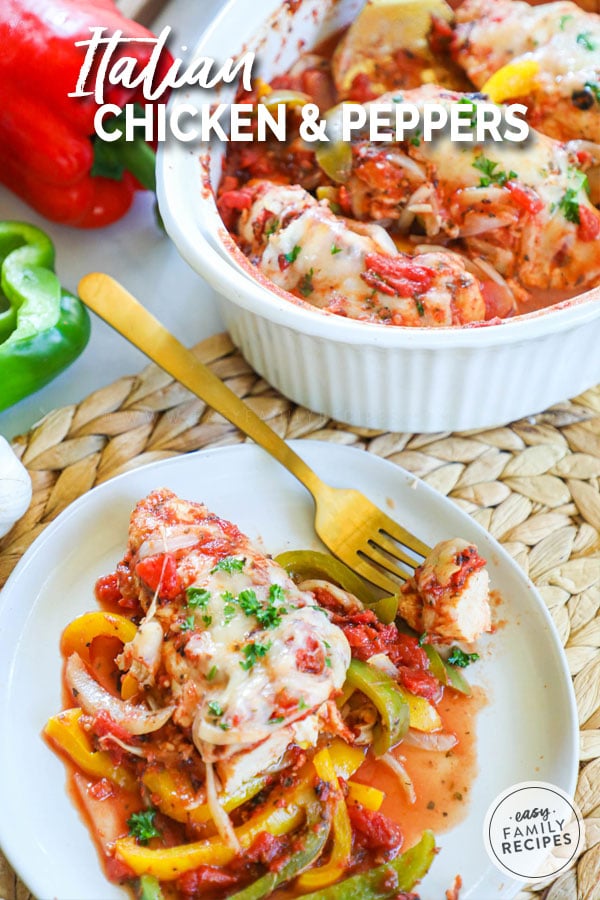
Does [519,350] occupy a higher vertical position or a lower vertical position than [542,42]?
lower

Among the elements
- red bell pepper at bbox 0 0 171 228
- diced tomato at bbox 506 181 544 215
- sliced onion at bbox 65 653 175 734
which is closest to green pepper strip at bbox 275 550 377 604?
sliced onion at bbox 65 653 175 734

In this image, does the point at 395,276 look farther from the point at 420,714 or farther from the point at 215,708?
the point at 215,708

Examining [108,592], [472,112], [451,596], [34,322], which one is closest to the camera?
[451,596]

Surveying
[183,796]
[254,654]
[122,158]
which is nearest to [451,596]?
[254,654]

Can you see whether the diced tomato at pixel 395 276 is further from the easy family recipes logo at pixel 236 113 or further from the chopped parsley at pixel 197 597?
the chopped parsley at pixel 197 597

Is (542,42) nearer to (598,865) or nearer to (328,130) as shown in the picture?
(328,130)

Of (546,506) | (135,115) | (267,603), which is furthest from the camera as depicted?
(135,115)

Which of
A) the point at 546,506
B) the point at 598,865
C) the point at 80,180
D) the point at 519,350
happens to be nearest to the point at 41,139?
the point at 80,180
